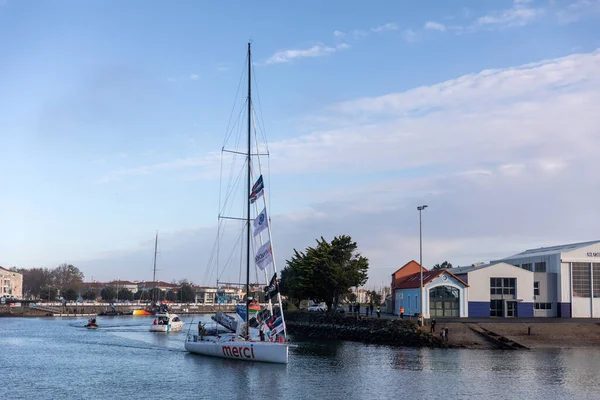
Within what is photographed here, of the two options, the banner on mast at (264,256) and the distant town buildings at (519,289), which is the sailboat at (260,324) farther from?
the distant town buildings at (519,289)

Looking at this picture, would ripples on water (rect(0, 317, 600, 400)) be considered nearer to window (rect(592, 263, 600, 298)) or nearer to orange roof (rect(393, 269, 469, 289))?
orange roof (rect(393, 269, 469, 289))

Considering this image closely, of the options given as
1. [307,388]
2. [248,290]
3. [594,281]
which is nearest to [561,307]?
[594,281]

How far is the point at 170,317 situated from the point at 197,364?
146ft

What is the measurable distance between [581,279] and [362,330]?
2896cm

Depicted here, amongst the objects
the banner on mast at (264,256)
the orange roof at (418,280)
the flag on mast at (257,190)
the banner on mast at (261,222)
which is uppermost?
the flag on mast at (257,190)

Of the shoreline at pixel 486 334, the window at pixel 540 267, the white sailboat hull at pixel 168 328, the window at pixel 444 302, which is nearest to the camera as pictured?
the shoreline at pixel 486 334

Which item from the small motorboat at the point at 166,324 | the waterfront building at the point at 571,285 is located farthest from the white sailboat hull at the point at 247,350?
the waterfront building at the point at 571,285

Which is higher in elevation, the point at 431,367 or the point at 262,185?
the point at 262,185

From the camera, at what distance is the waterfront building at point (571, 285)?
81188 mm

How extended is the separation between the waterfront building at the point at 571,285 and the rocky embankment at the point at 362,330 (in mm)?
21731

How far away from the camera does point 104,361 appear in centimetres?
5338

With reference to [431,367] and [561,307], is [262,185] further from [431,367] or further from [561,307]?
[561,307]

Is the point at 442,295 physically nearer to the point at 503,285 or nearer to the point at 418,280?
the point at 418,280

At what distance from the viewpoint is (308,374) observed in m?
45.5
